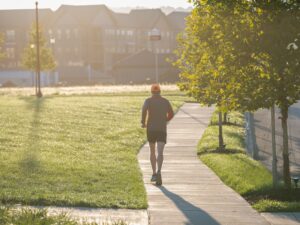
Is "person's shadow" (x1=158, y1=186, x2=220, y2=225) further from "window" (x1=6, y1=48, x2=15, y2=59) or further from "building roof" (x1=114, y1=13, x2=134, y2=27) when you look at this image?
"building roof" (x1=114, y1=13, x2=134, y2=27)

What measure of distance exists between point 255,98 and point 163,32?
134 meters

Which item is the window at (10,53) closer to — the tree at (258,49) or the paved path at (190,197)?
the paved path at (190,197)

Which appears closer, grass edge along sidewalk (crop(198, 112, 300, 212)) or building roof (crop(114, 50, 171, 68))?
grass edge along sidewalk (crop(198, 112, 300, 212))

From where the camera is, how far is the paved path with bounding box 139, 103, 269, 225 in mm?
11211

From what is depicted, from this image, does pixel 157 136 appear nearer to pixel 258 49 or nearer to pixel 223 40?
pixel 223 40

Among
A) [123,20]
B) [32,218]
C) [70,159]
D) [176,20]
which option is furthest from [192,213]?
[176,20]

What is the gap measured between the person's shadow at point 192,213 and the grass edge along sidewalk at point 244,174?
1070 millimetres

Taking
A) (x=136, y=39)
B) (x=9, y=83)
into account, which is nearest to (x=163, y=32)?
(x=136, y=39)

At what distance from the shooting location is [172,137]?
25.5 meters

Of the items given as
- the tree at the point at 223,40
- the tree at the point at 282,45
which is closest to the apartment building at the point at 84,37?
the tree at the point at 223,40

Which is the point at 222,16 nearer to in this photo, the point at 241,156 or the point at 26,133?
the point at 241,156

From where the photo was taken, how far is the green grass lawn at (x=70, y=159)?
13.0 metres

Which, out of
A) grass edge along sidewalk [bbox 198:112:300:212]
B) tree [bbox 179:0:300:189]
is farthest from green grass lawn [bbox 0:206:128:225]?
tree [bbox 179:0:300:189]

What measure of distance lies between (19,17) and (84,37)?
48.0 ft
